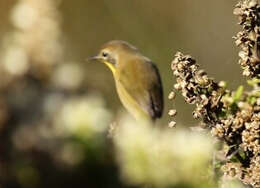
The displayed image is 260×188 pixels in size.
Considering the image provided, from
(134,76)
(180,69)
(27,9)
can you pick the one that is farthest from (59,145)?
(134,76)

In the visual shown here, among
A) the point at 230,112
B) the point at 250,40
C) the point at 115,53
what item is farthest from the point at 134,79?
the point at 230,112

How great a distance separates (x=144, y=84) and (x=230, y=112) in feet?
3.16

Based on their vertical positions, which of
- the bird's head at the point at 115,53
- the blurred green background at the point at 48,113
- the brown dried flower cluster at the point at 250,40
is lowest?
the blurred green background at the point at 48,113

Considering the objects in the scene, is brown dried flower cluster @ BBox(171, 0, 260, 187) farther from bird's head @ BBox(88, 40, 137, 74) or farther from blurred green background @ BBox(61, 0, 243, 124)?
blurred green background @ BBox(61, 0, 243, 124)

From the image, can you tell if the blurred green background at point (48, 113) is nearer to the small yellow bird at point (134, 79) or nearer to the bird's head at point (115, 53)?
the small yellow bird at point (134, 79)

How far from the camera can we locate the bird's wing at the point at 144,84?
9.05 ft

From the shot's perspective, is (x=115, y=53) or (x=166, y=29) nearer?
(x=115, y=53)

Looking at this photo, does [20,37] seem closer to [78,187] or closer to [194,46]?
[78,187]

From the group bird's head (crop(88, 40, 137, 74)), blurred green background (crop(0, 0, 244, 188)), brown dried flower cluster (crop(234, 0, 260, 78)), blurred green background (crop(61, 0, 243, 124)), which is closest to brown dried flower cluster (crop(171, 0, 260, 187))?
brown dried flower cluster (crop(234, 0, 260, 78))

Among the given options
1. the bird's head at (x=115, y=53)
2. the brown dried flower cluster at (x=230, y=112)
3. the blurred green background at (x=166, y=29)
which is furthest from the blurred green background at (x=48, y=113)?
the blurred green background at (x=166, y=29)

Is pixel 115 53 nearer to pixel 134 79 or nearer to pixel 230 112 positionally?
pixel 134 79

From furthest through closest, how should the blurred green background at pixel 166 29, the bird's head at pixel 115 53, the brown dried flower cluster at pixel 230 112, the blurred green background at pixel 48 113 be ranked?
the blurred green background at pixel 166 29 < the bird's head at pixel 115 53 < the brown dried flower cluster at pixel 230 112 < the blurred green background at pixel 48 113

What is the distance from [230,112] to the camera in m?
1.96

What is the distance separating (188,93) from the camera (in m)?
1.97
